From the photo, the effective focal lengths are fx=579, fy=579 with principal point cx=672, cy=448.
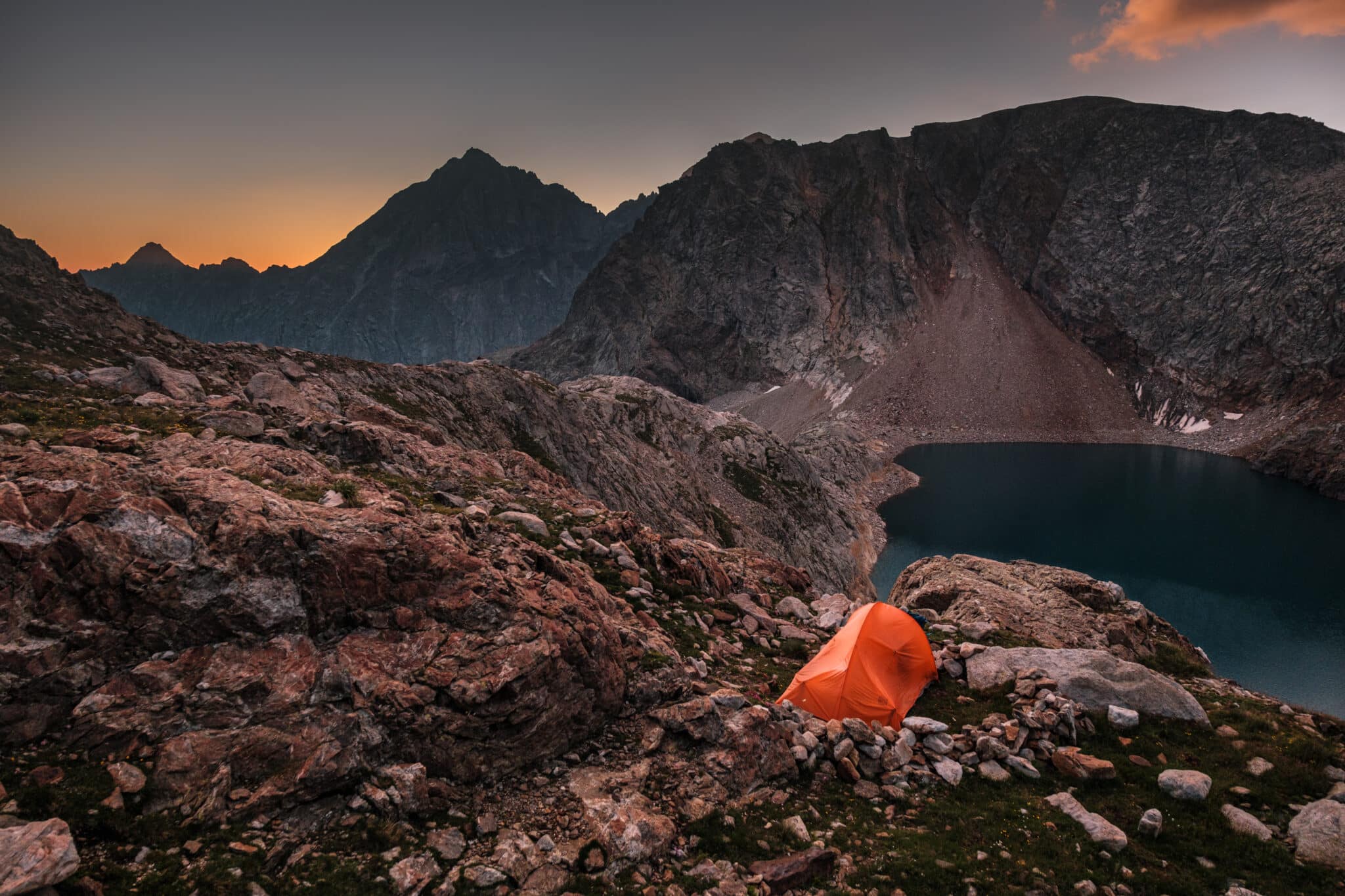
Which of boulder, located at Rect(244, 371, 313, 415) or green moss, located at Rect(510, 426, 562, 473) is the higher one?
boulder, located at Rect(244, 371, 313, 415)

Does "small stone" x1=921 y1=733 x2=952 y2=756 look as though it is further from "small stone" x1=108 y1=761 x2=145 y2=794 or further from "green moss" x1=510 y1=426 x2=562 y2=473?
"green moss" x1=510 y1=426 x2=562 y2=473

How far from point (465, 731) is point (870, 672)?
11.1 m

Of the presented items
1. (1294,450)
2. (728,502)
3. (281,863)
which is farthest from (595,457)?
(1294,450)

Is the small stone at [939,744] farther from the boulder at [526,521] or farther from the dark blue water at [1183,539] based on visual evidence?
the dark blue water at [1183,539]

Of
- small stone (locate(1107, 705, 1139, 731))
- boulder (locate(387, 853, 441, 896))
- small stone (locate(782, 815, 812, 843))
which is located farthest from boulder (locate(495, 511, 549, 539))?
small stone (locate(1107, 705, 1139, 731))

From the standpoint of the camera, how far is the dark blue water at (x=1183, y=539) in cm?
5081

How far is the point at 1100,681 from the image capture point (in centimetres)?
1603

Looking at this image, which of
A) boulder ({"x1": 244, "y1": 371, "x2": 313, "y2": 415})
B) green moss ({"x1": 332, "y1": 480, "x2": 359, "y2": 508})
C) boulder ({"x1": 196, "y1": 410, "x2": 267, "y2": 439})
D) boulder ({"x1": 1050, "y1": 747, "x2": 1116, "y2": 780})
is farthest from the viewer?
boulder ({"x1": 244, "y1": 371, "x2": 313, "y2": 415})

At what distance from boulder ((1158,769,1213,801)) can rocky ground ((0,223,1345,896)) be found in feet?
0.20

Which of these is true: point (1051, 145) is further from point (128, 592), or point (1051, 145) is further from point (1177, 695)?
point (128, 592)

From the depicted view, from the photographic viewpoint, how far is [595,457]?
5341 centimetres

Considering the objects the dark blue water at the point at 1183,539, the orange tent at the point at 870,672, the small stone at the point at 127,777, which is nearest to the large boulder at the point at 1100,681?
the orange tent at the point at 870,672

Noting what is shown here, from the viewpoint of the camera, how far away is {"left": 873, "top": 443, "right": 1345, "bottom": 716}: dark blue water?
167ft

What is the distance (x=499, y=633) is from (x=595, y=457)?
41.1m
